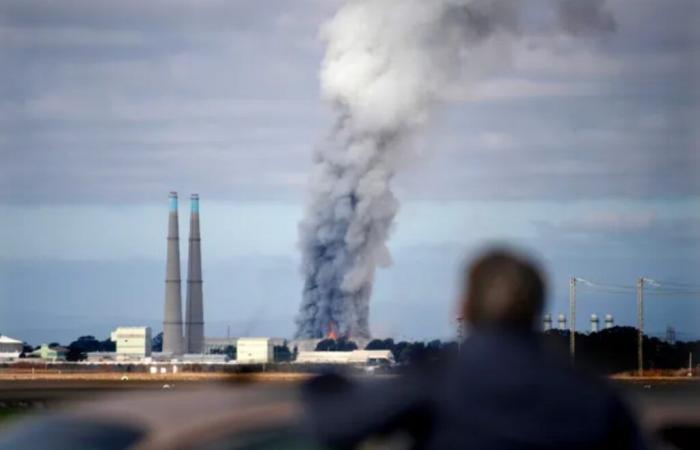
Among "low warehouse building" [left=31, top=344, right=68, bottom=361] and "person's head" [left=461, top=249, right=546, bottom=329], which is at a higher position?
"person's head" [left=461, top=249, right=546, bottom=329]

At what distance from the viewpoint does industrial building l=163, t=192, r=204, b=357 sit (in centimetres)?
14875

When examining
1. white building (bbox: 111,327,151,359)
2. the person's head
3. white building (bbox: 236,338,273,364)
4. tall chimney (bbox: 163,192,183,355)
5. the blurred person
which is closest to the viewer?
the blurred person

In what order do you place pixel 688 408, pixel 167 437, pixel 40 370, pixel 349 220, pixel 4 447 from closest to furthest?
pixel 167 437 < pixel 4 447 < pixel 688 408 < pixel 40 370 < pixel 349 220

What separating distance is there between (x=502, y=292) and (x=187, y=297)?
486 ft

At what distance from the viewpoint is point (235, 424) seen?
11.9 ft

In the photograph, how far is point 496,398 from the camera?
364 centimetres

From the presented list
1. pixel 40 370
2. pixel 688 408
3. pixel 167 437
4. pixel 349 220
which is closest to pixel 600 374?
pixel 688 408

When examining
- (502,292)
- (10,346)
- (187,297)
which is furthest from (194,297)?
(502,292)

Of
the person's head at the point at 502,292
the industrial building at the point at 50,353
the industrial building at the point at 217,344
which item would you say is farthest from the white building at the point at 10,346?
the person's head at the point at 502,292

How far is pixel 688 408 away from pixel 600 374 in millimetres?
736

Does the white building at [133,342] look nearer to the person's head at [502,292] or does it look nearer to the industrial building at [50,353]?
the industrial building at [50,353]

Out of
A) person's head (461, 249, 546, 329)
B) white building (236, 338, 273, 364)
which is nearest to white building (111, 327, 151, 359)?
white building (236, 338, 273, 364)

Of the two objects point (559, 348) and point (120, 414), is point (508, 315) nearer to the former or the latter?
point (559, 348)

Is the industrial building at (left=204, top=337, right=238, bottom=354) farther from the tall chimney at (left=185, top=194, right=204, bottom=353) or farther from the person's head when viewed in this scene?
the person's head
